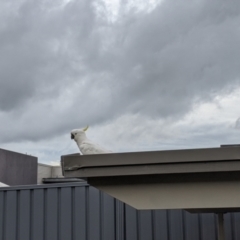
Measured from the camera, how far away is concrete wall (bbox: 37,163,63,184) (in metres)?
22.4

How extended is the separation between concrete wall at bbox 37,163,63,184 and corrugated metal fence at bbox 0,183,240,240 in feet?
45.1

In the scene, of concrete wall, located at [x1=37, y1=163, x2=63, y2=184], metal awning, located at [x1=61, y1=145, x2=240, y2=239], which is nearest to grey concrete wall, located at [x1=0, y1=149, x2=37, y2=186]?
concrete wall, located at [x1=37, y1=163, x2=63, y2=184]

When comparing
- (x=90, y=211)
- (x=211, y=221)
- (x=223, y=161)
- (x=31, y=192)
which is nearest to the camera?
(x=223, y=161)

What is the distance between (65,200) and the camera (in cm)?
800

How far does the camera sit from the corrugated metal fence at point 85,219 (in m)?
7.36

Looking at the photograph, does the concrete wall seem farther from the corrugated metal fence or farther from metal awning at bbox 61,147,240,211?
metal awning at bbox 61,147,240,211

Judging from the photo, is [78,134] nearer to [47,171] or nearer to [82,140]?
[82,140]

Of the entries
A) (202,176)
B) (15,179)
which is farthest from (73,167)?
(15,179)

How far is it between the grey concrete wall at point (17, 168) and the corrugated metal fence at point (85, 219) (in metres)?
9.52

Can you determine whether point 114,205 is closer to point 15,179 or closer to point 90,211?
point 90,211

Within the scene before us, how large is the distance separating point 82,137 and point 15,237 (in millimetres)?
2337

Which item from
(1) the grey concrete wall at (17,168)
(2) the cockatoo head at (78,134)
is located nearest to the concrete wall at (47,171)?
(1) the grey concrete wall at (17,168)

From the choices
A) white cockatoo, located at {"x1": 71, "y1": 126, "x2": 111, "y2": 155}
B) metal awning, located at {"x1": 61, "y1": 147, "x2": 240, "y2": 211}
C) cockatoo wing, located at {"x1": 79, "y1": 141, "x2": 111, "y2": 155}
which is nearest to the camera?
metal awning, located at {"x1": 61, "y1": 147, "x2": 240, "y2": 211}

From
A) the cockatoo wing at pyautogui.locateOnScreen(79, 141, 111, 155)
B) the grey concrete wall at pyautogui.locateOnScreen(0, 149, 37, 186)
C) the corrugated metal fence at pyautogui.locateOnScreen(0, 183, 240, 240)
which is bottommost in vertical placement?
the corrugated metal fence at pyautogui.locateOnScreen(0, 183, 240, 240)
